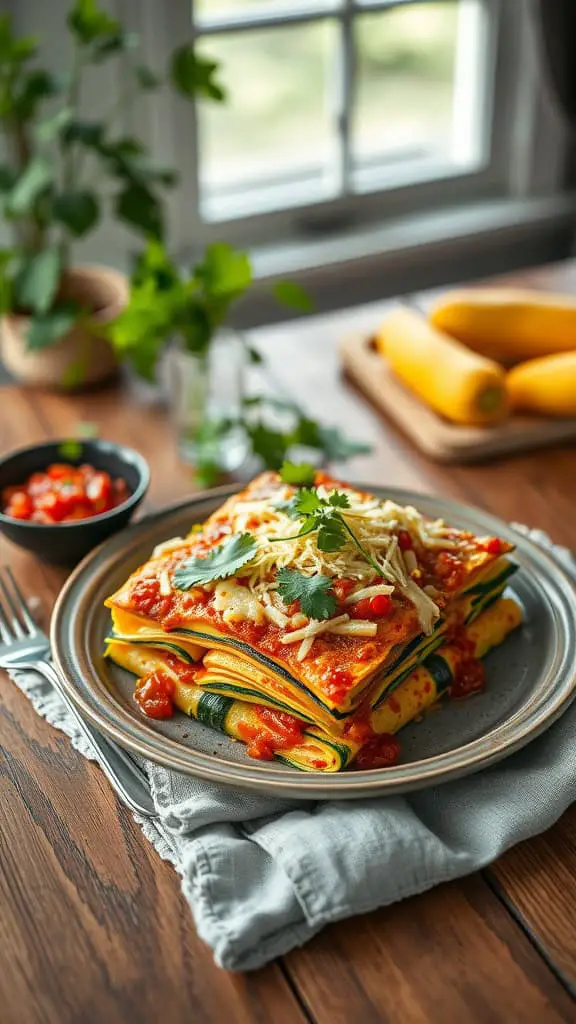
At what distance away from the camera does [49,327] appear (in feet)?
6.71

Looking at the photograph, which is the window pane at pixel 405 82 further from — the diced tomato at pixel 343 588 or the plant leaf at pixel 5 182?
the diced tomato at pixel 343 588

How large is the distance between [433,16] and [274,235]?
772mm

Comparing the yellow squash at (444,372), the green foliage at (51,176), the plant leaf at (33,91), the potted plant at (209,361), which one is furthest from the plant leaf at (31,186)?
the yellow squash at (444,372)

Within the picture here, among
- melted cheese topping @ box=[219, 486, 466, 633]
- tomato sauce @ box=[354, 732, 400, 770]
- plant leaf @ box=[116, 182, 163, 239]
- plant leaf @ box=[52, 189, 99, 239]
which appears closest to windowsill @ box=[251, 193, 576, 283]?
plant leaf @ box=[116, 182, 163, 239]

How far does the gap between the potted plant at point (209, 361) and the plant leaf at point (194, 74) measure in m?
0.36

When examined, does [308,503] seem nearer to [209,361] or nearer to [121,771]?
[121,771]

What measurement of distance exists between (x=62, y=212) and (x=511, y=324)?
84 cm

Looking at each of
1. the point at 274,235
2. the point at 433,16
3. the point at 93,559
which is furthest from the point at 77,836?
the point at 433,16

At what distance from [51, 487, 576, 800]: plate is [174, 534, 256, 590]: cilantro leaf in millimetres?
148

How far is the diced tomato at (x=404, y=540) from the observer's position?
1.33 meters

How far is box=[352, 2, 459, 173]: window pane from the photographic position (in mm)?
3250

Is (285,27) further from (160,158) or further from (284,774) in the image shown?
(284,774)

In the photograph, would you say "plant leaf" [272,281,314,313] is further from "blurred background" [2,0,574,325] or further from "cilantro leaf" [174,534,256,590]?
"blurred background" [2,0,574,325]

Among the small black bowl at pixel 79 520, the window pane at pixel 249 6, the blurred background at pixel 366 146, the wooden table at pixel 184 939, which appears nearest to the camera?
the wooden table at pixel 184 939
